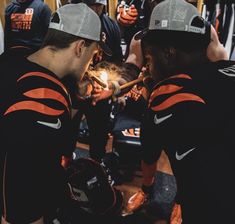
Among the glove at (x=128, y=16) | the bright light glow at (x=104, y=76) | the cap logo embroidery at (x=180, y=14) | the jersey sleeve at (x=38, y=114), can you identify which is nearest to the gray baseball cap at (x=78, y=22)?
the jersey sleeve at (x=38, y=114)

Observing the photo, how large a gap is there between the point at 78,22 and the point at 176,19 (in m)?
→ 0.65

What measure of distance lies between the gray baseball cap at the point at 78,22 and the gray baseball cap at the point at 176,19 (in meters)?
0.43

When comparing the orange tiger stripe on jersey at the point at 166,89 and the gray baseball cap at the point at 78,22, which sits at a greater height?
the gray baseball cap at the point at 78,22

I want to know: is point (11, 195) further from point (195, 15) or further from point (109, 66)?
point (109, 66)

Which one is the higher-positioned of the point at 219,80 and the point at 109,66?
the point at 219,80

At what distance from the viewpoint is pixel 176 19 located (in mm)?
1940

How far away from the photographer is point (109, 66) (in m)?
3.30

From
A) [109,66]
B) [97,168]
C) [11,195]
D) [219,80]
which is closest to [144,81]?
[109,66]

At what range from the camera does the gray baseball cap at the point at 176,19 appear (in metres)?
1.90

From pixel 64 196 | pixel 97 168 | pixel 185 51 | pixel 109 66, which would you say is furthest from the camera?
pixel 109 66

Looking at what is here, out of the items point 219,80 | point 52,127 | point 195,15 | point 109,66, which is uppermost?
point 195,15

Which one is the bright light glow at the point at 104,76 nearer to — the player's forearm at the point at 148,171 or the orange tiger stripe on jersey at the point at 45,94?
the player's forearm at the point at 148,171

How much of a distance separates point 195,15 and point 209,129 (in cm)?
97

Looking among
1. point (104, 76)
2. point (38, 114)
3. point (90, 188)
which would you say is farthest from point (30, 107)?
point (104, 76)
